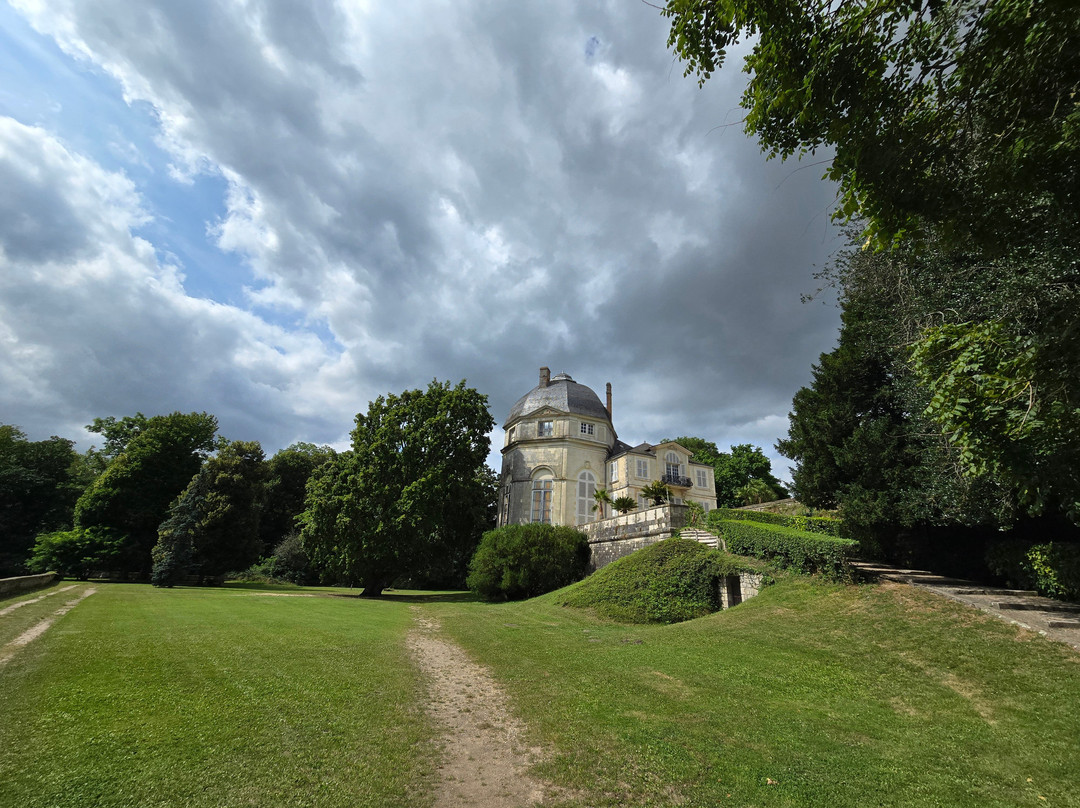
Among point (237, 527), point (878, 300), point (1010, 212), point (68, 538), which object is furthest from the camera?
point (237, 527)

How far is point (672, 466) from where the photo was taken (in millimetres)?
35281

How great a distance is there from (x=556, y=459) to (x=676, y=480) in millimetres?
8898

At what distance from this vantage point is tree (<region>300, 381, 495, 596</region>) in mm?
25797

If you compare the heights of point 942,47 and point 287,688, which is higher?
point 942,47

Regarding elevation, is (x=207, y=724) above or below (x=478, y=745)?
above

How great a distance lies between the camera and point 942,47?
5.16m

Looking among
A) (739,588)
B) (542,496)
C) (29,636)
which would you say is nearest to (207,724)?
(29,636)

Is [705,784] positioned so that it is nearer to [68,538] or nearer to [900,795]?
[900,795]

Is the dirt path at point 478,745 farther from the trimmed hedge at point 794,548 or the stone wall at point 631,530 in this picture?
the stone wall at point 631,530

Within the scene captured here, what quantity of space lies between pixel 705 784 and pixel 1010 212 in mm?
7354

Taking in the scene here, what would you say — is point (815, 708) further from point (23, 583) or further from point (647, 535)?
point (23, 583)

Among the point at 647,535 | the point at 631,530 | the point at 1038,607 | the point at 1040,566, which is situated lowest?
the point at 1038,607

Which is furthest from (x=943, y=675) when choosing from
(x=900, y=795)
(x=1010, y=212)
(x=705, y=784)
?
(x=1010, y=212)

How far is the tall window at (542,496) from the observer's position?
111ft
